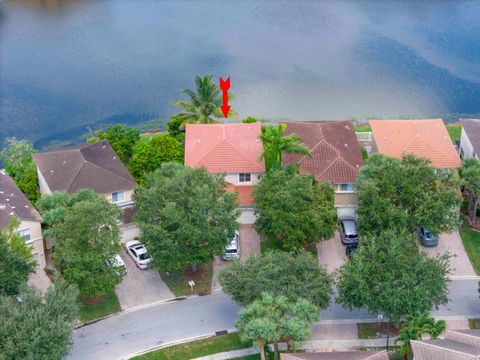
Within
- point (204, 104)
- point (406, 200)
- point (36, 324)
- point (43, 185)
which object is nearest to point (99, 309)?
point (36, 324)

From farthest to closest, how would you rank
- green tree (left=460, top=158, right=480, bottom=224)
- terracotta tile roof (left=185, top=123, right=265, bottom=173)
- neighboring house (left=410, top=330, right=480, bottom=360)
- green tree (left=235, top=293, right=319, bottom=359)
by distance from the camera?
terracotta tile roof (left=185, top=123, right=265, bottom=173) → green tree (left=460, top=158, right=480, bottom=224) → green tree (left=235, top=293, right=319, bottom=359) → neighboring house (left=410, top=330, right=480, bottom=360)

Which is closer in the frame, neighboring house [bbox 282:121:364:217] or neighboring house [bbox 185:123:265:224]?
neighboring house [bbox 282:121:364:217]

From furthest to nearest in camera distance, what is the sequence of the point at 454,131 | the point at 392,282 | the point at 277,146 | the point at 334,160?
the point at 454,131 < the point at 277,146 < the point at 334,160 < the point at 392,282

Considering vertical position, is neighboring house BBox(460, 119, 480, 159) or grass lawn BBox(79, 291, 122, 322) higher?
neighboring house BBox(460, 119, 480, 159)

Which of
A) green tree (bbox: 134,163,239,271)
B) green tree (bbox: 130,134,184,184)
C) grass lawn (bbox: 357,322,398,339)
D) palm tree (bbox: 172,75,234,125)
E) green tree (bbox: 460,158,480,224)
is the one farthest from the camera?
palm tree (bbox: 172,75,234,125)

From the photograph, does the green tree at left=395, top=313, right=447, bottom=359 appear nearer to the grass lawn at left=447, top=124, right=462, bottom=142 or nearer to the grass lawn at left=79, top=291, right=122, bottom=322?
the grass lawn at left=79, top=291, right=122, bottom=322

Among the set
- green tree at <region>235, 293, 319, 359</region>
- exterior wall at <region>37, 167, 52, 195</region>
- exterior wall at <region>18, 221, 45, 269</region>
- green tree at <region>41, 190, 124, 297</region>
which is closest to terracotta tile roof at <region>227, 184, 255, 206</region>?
green tree at <region>41, 190, 124, 297</region>

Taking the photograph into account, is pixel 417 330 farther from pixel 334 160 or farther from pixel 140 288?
pixel 140 288
